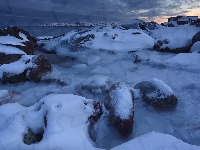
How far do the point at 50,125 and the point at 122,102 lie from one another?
3.25ft

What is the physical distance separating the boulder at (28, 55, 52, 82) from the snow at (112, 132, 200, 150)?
2.86 m

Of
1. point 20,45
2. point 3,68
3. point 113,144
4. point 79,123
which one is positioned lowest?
point 113,144

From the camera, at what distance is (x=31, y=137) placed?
2.04 metres

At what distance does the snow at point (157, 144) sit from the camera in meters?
1.79

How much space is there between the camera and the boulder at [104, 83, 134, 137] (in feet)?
7.64

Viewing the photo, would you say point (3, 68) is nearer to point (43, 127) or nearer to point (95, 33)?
point (43, 127)

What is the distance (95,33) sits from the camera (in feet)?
27.1

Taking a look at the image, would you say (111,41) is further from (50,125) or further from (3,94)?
(50,125)

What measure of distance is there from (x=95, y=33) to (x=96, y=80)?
5.04m

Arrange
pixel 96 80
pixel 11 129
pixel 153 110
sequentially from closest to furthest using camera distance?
pixel 11 129 → pixel 153 110 → pixel 96 80

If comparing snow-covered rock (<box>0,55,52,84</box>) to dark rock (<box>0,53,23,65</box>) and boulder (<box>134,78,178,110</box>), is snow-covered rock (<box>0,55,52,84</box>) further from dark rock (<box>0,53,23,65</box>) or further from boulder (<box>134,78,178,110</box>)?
boulder (<box>134,78,178,110</box>)

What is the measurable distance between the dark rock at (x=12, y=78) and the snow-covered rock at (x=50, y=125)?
1.64m

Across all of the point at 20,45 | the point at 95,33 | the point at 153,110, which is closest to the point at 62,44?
the point at 95,33

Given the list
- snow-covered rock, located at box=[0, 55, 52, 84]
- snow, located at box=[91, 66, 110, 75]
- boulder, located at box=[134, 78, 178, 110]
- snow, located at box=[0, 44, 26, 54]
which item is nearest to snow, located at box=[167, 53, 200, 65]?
snow, located at box=[91, 66, 110, 75]
